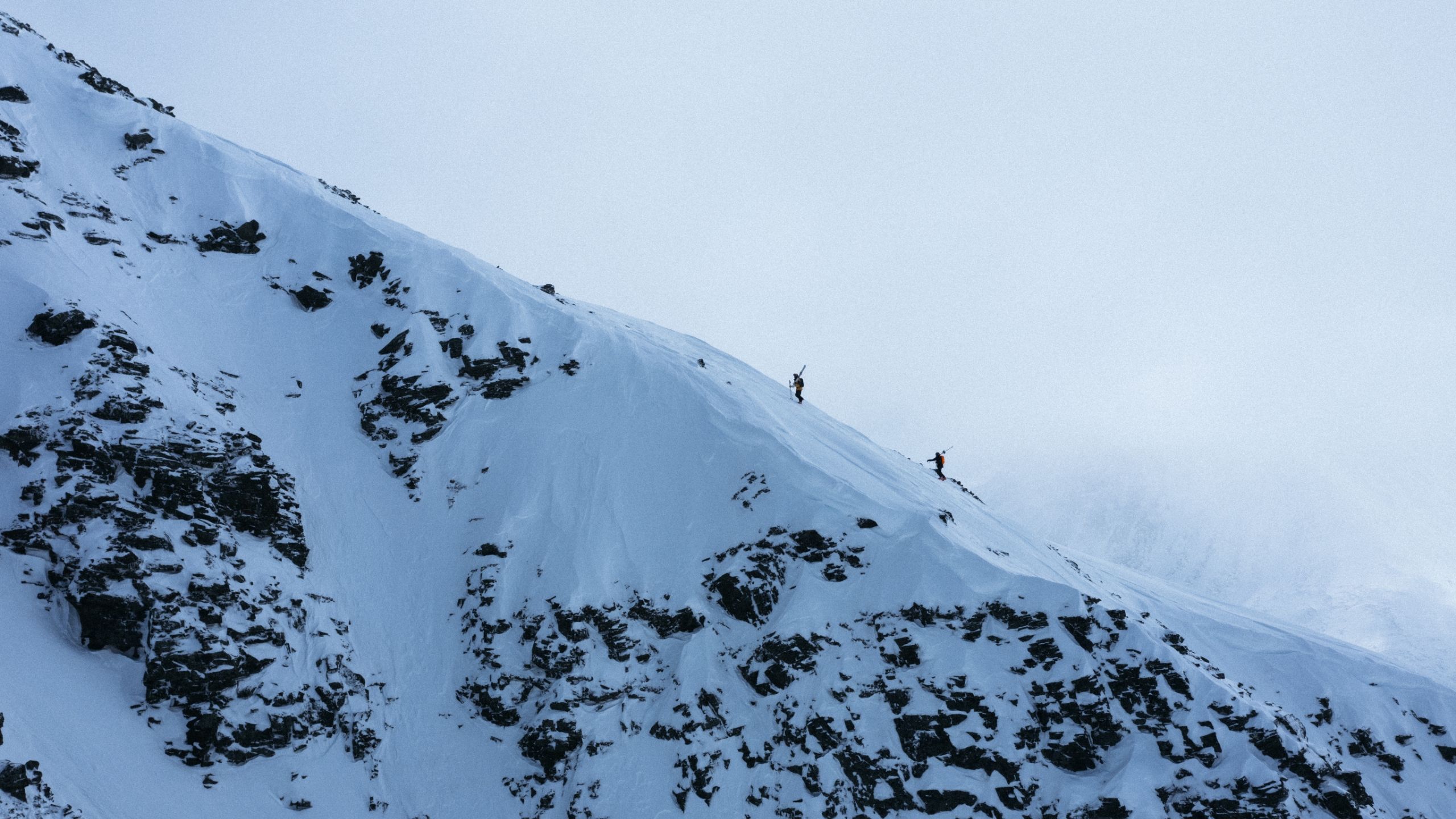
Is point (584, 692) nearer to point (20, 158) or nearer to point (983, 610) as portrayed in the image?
point (983, 610)

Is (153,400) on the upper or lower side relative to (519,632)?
upper

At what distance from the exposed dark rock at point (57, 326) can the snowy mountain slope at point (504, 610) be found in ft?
0.33

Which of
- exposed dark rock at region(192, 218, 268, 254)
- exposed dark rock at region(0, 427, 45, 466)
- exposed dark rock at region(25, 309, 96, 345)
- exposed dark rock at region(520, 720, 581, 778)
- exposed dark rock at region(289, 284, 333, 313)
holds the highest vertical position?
exposed dark rock at region(192, 218, 268, 254)

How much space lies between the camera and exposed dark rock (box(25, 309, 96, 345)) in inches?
910

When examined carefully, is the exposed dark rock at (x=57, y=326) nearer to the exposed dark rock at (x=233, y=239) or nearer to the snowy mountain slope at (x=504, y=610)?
the snowy mountain slope at (x=504, y=610)

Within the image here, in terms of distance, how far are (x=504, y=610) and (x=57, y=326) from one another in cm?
1803

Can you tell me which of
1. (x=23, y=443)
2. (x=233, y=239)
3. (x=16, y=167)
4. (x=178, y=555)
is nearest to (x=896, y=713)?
(x=178, y=555)

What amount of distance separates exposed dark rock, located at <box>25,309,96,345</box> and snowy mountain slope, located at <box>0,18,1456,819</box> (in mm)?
99

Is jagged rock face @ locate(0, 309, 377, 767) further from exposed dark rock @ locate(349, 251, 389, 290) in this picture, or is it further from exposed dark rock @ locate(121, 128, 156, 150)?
exposed dark rock @ locate(121, 128, 156, 150)

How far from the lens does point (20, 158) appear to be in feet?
95.5

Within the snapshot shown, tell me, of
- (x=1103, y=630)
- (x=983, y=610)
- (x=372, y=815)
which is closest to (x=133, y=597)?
(x=372, y=815)

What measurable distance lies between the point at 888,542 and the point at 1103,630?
25.6ft

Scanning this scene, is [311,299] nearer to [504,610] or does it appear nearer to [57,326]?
[57,326]

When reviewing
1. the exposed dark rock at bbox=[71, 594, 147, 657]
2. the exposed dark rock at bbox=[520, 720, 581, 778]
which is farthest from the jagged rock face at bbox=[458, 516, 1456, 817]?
the exposed dark rock at bbox=[71, 594, 147, 657]
